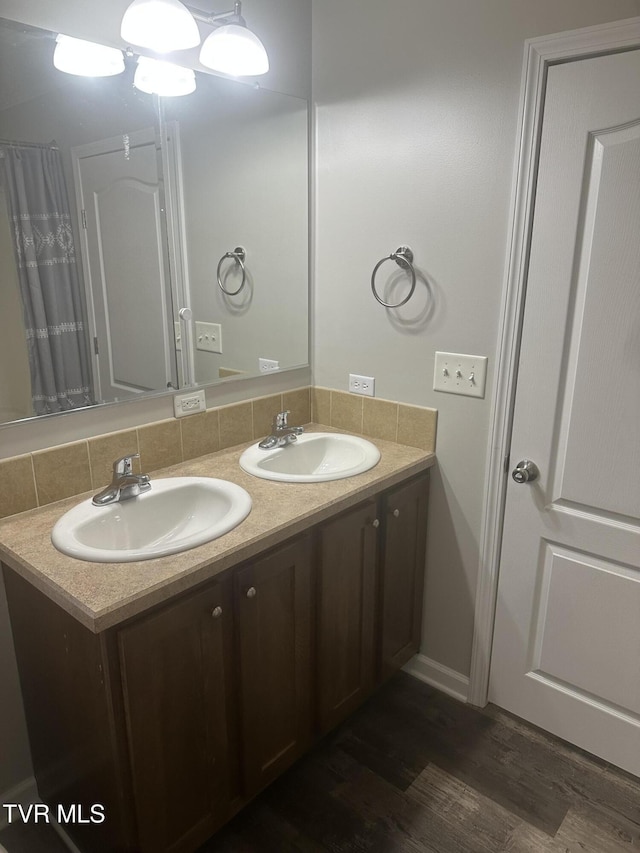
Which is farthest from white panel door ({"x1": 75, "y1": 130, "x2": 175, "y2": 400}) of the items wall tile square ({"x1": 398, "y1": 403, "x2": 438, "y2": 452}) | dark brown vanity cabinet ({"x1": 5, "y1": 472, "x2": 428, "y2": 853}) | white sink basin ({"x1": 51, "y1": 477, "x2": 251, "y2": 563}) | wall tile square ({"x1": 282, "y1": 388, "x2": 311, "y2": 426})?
wall tile square ({"x1": 398, "y1": 403, "x2": 438, "y2": 452})

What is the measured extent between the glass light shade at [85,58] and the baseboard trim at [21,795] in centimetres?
192

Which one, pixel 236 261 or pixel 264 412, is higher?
pixel 236 261

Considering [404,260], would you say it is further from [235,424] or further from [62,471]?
[62,471]

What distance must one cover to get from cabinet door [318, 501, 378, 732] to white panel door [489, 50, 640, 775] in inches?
18.3

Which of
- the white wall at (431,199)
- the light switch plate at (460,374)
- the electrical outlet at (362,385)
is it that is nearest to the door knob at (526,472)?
the white wall at (431,199)

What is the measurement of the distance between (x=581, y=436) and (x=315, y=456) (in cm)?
89

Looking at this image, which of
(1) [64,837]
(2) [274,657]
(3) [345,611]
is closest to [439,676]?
(3) [345,611]

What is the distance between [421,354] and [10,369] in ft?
4.04

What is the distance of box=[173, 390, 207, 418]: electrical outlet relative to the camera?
1851 millimetres

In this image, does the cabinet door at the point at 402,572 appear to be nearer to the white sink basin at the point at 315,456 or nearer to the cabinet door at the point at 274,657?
the white sink basin at the point at 315,456

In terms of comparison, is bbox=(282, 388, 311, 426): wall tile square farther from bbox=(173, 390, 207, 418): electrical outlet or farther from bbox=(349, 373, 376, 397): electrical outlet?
bbox=(173, 390, 207, 418): electrical outlet

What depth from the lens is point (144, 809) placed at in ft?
4.27

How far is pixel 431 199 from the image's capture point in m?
1.85

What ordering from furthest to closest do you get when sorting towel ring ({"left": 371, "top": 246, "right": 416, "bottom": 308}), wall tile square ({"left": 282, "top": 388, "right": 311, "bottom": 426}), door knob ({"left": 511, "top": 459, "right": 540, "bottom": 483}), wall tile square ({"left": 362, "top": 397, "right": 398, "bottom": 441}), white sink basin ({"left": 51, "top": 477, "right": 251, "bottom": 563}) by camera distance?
wall tile square ({"left": 282, "top": 388, "right": 311, "bottom": 426}) < wall tile square ({"left": 362, "top": 397, "right": 398, "bottom": 441}) < towel ring ({"left": 371, "top": 246, "right": 416, "bottom": 308}) < door knob ({"left": 511, "top": 459, "right": 540, "bottom": 483}) < white sink basin ({"left": 51, "top": 477, "right": 251, "bottom": 563})
